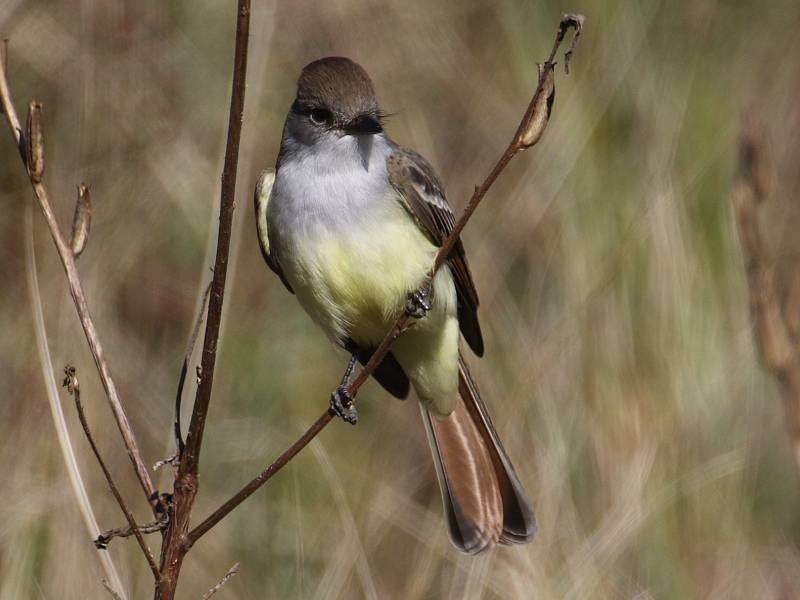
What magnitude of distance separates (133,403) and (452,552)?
1662 millimetres

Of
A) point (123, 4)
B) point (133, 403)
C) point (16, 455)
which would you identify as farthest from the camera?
point (123, 4)

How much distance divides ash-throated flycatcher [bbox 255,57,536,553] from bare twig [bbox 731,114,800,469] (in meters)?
0.87

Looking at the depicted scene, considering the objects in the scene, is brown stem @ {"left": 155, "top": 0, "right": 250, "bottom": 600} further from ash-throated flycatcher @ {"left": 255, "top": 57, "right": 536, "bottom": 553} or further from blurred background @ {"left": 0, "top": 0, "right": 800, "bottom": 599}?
blurred background @ {"left": 0, "top": 0, "right": 800, "bottom": 599}

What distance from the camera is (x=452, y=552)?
4094 millimetres

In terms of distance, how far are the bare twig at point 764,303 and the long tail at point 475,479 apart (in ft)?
4.12

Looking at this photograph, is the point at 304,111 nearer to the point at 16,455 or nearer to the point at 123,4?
the point at 16,455

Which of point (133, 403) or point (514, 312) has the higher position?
point (514, 312)

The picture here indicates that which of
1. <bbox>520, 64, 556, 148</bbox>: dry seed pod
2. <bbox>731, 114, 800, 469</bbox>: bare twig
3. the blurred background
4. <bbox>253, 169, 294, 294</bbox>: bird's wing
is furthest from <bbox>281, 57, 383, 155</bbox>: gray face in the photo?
<bbox>520, 64, 556, 148</bbox>: dry seed pod

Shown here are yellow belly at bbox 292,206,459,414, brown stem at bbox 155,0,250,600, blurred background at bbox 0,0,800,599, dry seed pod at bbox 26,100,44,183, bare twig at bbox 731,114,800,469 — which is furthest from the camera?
blurred background at bbox 0,0,800,599

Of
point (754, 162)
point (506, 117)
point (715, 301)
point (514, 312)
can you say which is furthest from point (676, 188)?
point (754, 162)

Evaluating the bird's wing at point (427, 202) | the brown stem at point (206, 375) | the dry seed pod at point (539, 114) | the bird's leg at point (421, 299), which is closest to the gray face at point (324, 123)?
the bird's wing at point (427, 202)

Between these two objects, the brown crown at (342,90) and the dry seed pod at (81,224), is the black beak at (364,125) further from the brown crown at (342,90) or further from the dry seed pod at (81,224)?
the dry seed pod at (81,224)

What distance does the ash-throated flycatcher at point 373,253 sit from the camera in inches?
137

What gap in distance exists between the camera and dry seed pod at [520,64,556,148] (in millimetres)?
2268
